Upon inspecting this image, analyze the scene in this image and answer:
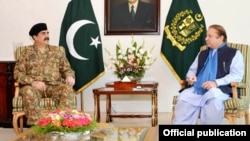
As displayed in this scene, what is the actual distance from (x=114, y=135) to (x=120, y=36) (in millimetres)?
3057

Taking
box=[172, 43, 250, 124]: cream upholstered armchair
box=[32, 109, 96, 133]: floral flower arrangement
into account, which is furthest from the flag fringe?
box=[32, 109, 96, 133]: floral flower arrangement

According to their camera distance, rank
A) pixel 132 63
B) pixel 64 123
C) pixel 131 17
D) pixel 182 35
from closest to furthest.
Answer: pixel 64 123, pixel 132 63, pixel 182 35, pixel 131 17

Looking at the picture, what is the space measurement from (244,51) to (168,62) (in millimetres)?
1278

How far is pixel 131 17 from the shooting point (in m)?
5.88

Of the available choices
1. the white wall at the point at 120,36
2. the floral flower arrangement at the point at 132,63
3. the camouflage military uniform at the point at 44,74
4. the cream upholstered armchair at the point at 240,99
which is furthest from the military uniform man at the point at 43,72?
the cream upholstered armchair at the point at 240,99

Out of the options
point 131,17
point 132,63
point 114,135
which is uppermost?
point 131,17

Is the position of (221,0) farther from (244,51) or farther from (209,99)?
(209,99)

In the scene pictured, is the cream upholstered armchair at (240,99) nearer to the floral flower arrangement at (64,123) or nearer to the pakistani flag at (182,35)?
the pakistani flag at (182,35)

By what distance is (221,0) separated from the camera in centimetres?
573

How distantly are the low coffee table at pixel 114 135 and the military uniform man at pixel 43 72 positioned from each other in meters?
1.45

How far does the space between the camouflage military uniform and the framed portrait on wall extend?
1.21 m

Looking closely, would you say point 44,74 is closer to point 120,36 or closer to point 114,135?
point 120,36

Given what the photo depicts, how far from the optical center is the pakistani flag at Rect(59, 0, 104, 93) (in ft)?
18.5

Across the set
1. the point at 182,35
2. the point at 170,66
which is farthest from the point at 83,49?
the point at 182,35
